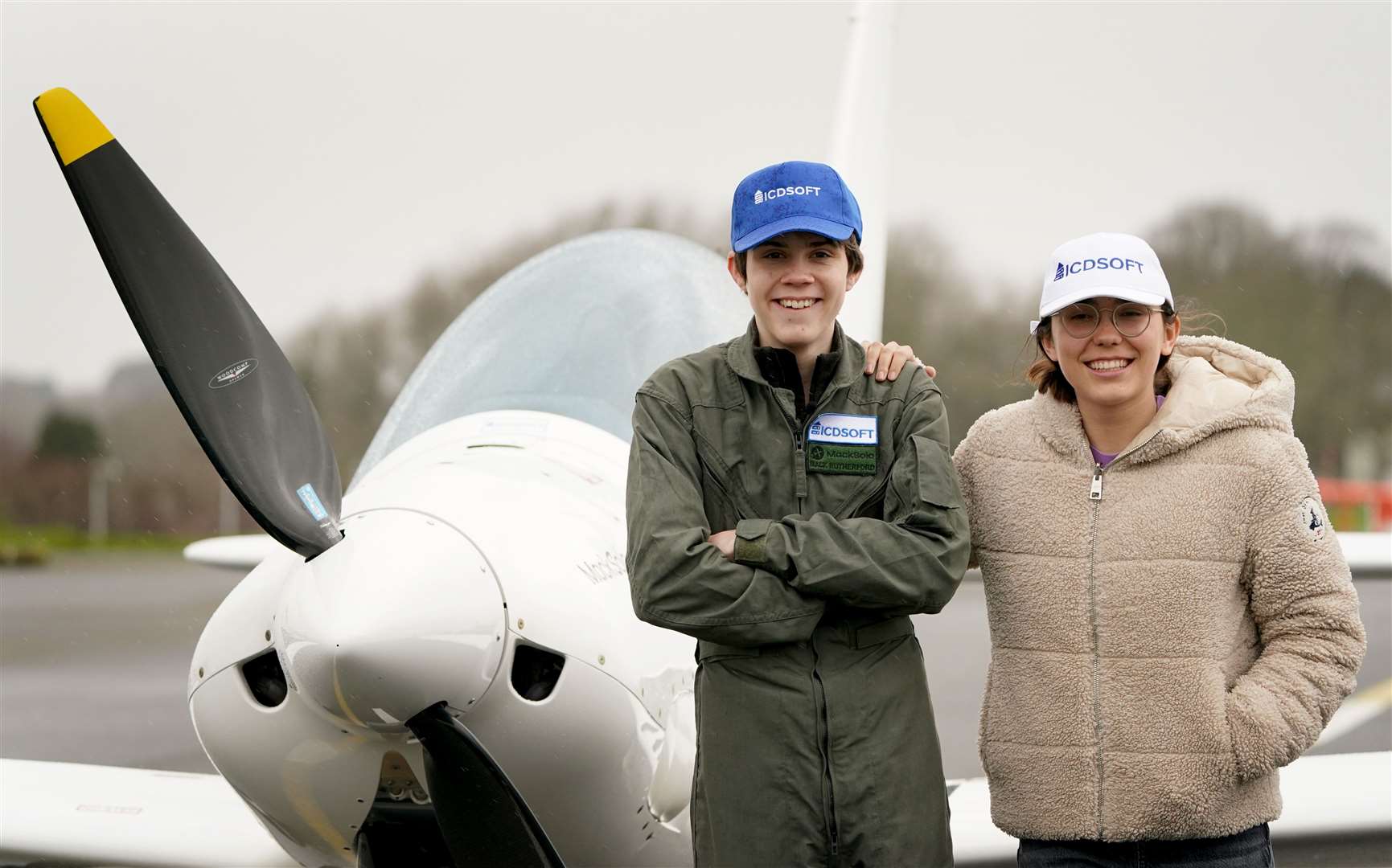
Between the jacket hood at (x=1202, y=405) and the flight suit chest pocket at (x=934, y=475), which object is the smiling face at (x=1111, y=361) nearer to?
the jacket hood at (x=1202, y=405)

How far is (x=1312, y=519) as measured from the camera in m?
1.83

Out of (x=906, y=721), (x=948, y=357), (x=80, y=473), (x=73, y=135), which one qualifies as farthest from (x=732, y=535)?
(x=80, y=473)

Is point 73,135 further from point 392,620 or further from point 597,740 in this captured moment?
point 597,740

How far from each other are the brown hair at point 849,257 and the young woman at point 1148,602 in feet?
0.91

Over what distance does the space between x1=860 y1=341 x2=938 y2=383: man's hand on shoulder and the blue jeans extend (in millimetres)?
701

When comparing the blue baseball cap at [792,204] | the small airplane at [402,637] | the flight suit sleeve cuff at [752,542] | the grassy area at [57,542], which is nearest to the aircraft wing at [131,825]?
the small airplane at [402,637]

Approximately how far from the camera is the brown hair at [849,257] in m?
1.95

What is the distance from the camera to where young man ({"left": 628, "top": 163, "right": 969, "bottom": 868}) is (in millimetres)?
1717

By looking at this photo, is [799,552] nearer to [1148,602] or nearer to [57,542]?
[1148,602]

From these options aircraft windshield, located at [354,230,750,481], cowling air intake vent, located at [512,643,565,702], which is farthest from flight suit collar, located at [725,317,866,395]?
aircraft windshield, located at [354,230,750,481]

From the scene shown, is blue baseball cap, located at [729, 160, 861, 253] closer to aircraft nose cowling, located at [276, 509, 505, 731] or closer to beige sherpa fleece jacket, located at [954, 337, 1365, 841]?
beige sherpa fleece jacket, located at [954, 337, 1365, 841]

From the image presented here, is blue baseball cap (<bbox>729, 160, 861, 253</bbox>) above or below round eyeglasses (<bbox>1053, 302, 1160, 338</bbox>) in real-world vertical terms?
above

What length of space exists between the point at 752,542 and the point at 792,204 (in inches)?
19.3

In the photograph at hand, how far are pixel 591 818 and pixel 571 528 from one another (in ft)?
1.84
